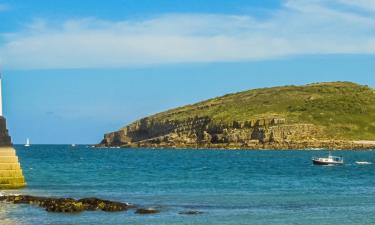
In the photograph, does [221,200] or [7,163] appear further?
[7,163]

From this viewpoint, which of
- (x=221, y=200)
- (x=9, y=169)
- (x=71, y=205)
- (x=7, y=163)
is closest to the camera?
(x=71, y=205)

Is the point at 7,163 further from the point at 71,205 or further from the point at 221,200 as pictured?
the point at 221,200

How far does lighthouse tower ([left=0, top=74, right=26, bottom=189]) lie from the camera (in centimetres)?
6419

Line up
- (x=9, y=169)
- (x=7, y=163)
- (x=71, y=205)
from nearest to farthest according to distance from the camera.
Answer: (x=71, y=205) < (x=7, y=163) < (x=9, y=169)

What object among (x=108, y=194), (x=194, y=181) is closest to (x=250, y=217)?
(x=108, y=194)

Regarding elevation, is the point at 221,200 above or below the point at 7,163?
below

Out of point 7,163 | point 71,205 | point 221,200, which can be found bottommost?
point 221,200

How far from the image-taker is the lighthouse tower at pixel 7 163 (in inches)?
2527

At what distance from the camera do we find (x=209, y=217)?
48.2 m

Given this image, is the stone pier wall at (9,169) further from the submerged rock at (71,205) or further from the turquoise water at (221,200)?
the submerged rock at (71,205)

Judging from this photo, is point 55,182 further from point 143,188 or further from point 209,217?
point 209,217

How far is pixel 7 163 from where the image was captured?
65375mm

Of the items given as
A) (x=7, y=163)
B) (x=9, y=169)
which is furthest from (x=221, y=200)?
(x=9, y=169)

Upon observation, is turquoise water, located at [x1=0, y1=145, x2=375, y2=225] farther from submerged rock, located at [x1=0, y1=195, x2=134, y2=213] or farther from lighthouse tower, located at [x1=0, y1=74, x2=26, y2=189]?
lighthouse tower, located at [x1=0, y1=74, x2=26, y2=189]
